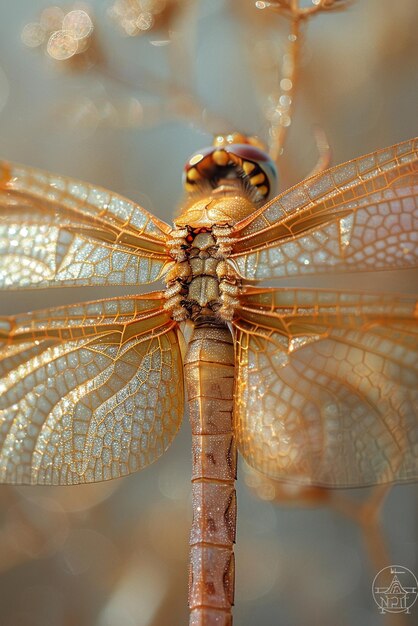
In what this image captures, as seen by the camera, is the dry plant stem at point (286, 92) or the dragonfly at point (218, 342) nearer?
the dragonfly at point (218, 342)

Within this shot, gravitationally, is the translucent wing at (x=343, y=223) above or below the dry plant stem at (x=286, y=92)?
below

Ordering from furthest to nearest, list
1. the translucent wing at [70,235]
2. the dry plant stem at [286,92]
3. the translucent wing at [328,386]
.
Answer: the dry plant stem at [286,92] → the translucent wing at [70,235] → the translucent wing at [328,386]

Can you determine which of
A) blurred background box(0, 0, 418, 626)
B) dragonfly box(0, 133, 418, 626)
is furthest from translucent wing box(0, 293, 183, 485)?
blurred background box(0, 0, 418, 626)

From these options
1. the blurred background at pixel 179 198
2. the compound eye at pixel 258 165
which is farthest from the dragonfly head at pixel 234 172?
the blurred background at pixel 179 198

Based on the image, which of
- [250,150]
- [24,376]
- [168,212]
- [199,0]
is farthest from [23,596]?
[199,0]

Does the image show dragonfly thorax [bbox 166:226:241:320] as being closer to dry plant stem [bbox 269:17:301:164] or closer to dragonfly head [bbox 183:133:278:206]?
dragonfly head [bbox 183:133:278:206]

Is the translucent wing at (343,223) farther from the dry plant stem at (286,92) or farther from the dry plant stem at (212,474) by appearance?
the dry plant stem at (286,92)

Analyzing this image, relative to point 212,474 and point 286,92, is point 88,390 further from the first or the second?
point 286,92

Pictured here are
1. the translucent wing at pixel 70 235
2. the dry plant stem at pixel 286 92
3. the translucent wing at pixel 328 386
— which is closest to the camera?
the translucent wing at pixel 328 386

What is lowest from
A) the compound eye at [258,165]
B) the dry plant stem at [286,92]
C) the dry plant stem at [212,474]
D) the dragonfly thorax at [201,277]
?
the dry plant stem at [212,474]
